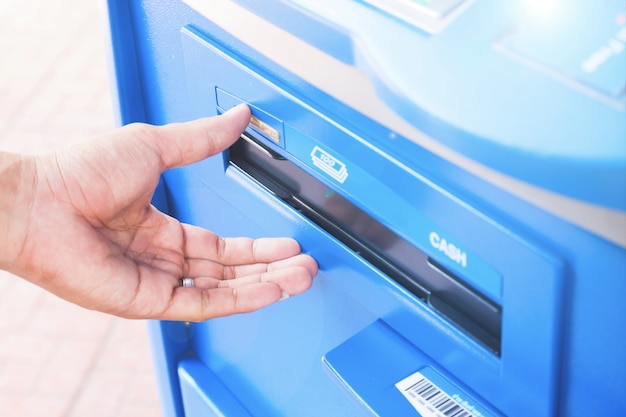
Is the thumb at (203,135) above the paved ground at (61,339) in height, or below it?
above

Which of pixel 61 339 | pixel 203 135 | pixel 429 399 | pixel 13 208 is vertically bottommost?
pixel 61 339

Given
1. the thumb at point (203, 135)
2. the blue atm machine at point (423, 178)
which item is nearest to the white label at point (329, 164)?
the blue atm machine at point (423, 178)

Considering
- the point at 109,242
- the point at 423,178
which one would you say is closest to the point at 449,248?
the point at 423,178

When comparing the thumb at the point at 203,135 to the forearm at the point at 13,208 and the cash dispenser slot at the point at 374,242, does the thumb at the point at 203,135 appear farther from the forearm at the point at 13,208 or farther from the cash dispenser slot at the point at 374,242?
the forearm at the point at 13,208

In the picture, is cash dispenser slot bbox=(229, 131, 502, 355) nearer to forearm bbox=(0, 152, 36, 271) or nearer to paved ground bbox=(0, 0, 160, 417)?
forearm bbox=(0, 152, 36, 271)

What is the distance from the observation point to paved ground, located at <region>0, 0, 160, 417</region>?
200cm

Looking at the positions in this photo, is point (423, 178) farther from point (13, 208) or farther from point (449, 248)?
point (13, 208)

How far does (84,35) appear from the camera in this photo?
3.18 metres

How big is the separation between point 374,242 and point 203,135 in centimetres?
24

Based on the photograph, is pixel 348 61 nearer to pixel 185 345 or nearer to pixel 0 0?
pixel 185 345

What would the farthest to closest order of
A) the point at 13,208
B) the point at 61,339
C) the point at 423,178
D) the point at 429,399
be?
the point at 61,339 → the point at 13,208 → the point at 429,399 → the point at 423,178

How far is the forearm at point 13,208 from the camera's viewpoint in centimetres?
111

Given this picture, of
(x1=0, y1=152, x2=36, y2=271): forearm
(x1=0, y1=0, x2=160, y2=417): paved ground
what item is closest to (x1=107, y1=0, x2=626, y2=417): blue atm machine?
(x1=0, y1=152, x2=36, y2=271): forearm

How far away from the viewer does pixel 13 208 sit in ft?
3.65
